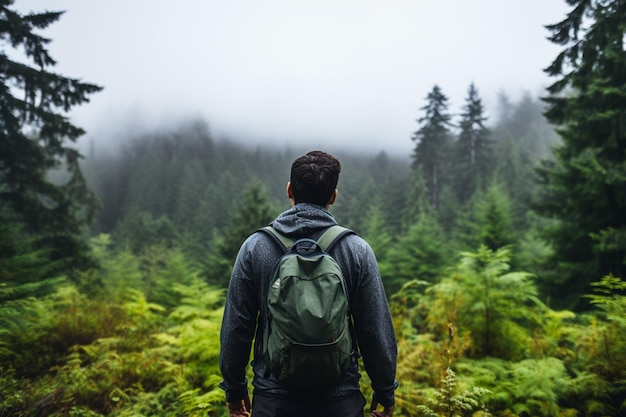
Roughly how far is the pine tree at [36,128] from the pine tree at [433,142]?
4820cm

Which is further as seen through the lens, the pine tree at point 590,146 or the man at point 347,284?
the pine tree at point 590,146

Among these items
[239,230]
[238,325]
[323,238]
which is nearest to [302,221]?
[323,238]

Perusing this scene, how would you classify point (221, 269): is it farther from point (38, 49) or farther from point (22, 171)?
point (38, 49)

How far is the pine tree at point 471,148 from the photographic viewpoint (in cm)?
5059

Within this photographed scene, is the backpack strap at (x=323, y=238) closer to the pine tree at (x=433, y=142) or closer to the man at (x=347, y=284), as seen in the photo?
the man at (x=347, y=284)

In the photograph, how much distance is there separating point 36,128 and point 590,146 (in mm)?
17907

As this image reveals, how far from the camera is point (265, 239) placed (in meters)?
2.38

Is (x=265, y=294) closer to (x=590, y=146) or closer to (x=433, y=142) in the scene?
(x=590, y=146)

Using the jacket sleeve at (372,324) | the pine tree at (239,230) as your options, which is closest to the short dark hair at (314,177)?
the jacket sleeve at (372,324)

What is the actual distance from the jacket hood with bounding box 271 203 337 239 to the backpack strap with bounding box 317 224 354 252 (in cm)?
6

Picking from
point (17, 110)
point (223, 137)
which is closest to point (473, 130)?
point (17, 110)

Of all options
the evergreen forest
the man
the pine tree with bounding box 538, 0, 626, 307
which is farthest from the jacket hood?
the pine tree with bounding box 538, 0, 626, 307

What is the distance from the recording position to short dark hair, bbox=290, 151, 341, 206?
7.75ft

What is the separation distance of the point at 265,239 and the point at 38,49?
41.6 ft
